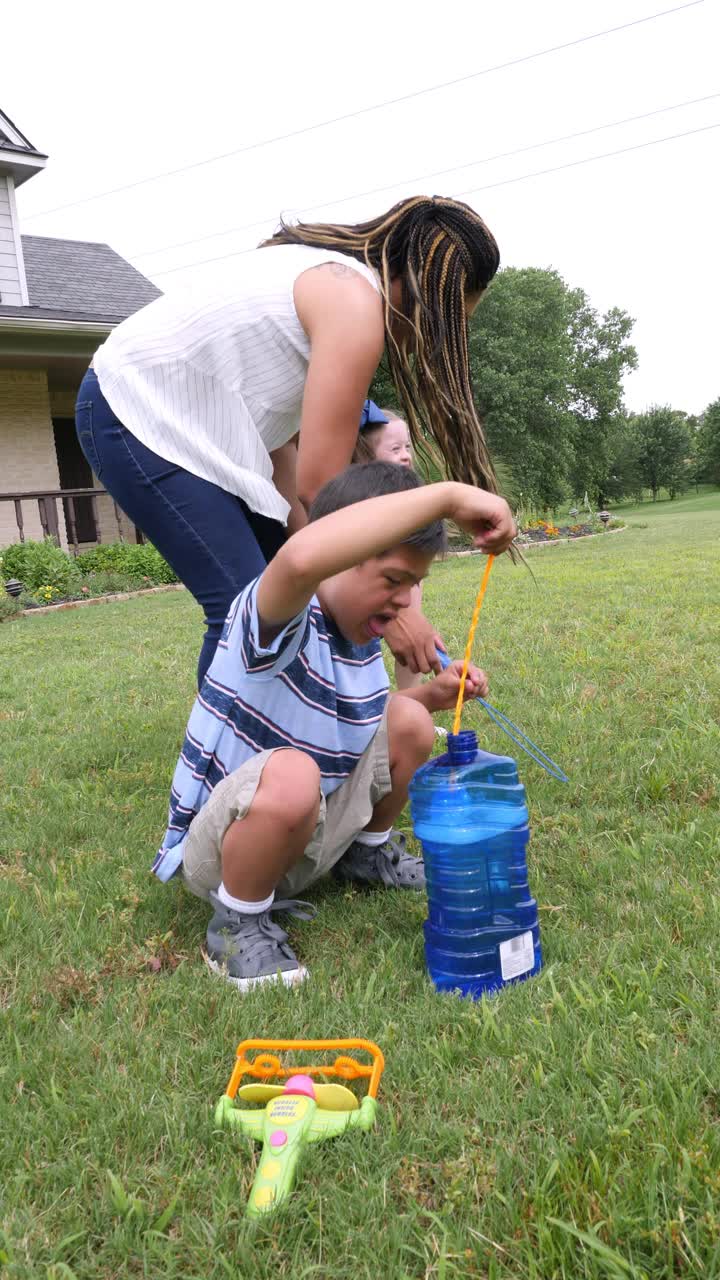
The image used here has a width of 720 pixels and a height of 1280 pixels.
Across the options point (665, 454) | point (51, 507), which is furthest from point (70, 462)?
point (665, 454)

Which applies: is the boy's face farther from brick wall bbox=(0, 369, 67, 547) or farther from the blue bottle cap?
brick wall bbox=(0, 369, 67, 547)

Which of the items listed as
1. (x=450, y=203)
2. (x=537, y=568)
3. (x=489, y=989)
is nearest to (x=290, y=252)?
(x=450, y=203)

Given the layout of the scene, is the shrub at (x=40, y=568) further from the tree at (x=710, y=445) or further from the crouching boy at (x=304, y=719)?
the tree at (x=710, y=445)

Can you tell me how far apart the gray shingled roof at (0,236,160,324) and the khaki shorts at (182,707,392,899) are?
12.1 meters

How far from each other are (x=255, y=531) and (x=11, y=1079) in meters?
1.49

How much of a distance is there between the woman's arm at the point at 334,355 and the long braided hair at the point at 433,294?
0.27 ft

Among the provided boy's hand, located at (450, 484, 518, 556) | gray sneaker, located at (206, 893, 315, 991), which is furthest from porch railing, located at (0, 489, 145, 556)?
boy's hand, located at (450, 484, 518, 556)

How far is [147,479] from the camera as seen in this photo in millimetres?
2422

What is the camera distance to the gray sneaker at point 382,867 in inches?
99.1

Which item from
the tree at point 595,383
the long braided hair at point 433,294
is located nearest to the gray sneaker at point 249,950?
the long braided hair at point 433,294

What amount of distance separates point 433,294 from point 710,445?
230 ft

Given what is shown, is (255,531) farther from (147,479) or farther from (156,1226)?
(156,1226)

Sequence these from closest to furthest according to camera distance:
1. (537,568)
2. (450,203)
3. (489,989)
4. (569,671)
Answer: (489,989) → (450,203) → (569,671) → (537,568)

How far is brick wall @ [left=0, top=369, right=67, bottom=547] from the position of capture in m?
13.4
